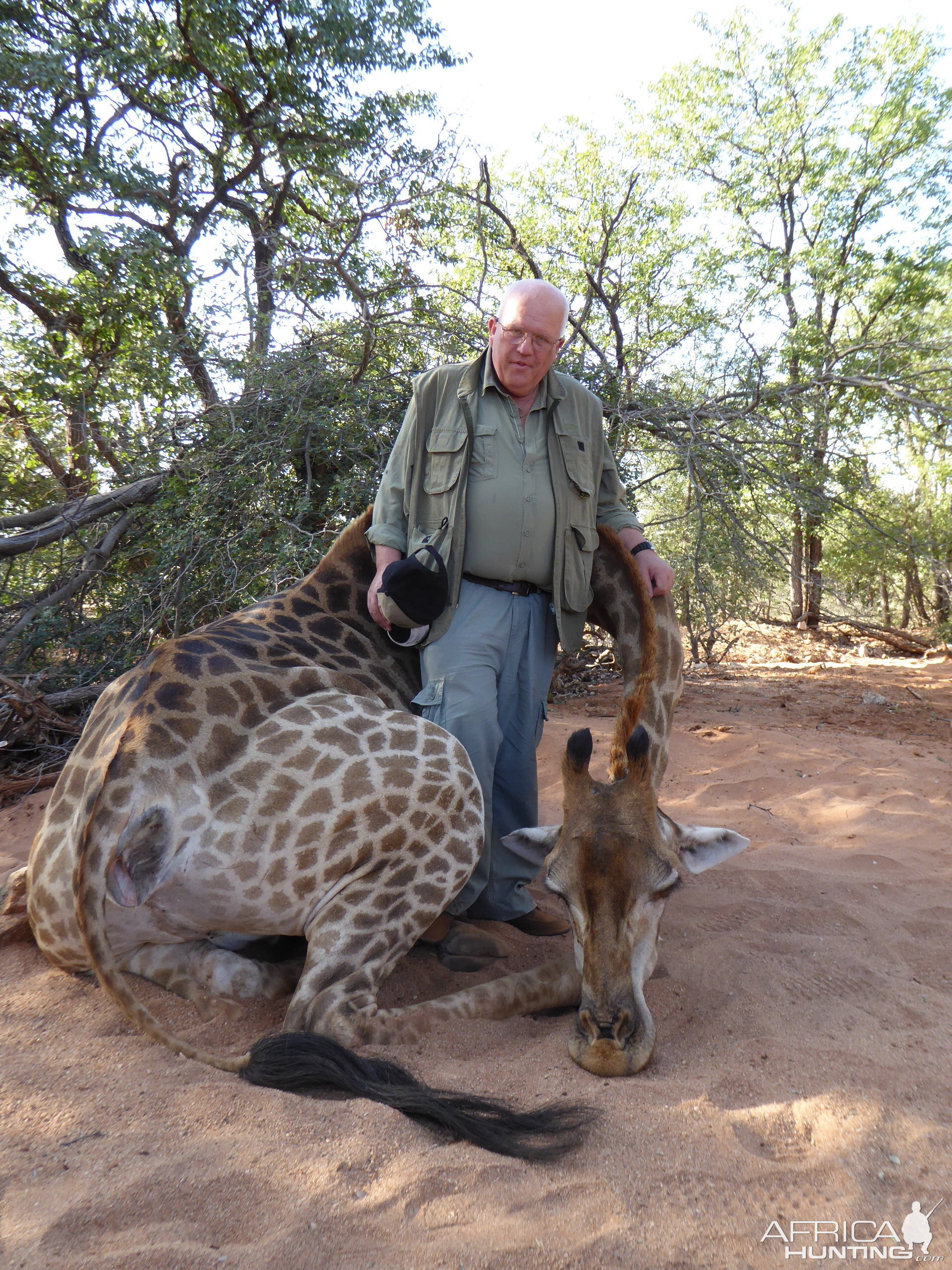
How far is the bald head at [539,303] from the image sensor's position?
12.4 feet

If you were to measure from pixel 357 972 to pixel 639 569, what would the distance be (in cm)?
227

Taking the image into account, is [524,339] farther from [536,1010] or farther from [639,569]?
[536,1010]

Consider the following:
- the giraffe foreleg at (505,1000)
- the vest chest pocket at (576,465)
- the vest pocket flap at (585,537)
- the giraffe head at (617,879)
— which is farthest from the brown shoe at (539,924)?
Result: the vest chest pocket at (576,465)

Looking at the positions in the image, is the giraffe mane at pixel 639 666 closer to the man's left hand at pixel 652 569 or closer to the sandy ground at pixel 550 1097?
the man's left hand at pixel 652 569

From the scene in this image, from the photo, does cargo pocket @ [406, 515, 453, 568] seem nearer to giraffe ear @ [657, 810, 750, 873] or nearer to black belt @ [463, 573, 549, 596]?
black belt @ [463, 573, 549, 596]

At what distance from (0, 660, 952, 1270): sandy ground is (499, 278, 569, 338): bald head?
9.36 ft

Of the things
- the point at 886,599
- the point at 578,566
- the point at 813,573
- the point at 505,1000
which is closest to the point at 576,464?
the point at 578,566

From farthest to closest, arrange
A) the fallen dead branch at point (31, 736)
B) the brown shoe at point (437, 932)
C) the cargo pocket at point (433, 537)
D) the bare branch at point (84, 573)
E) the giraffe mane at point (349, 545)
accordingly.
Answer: the bare branch at point (84, 573) → the fallen dead branch at point (31, 736) → the giraffe mane at point (349, 545) → the cargo pocket at point (433, 537) → the brown shoe at point (437, 932)

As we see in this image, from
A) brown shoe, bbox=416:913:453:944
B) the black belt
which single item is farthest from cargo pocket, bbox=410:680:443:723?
brown shoe, bbox=416:913:453:944

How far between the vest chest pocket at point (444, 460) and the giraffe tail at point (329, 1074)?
193 centimetres

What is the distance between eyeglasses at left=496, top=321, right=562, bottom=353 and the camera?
378 cm

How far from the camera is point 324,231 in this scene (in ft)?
27.0

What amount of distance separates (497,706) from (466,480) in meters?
1.10

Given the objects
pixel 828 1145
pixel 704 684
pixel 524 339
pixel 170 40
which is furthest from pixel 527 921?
pixel 170 40
